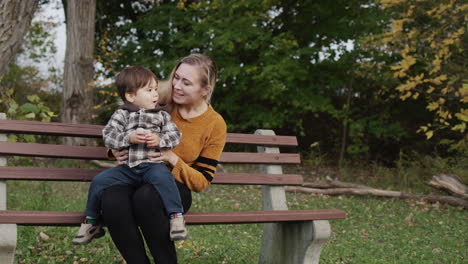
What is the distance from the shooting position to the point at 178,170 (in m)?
2.78

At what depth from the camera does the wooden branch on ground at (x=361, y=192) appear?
6651 mm

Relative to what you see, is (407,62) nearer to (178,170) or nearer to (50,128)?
(178,170)

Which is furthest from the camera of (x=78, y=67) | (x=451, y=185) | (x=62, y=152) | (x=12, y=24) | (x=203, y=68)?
(x=78, y=67)

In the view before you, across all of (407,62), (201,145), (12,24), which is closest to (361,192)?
(407,62)

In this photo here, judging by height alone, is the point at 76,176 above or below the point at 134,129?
below

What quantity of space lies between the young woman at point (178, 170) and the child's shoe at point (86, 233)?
0.07m

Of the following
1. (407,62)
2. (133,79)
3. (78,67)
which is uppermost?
(407,62)

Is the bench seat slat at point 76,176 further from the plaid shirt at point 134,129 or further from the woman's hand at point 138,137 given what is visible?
the woman's hand at point 138,137

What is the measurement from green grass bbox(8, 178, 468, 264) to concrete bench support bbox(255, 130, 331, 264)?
0.55 metres

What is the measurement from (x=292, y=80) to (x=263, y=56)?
85cm

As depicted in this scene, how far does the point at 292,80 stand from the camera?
10133 mm

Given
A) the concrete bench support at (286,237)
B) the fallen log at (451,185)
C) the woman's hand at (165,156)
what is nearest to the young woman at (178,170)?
the woman's hand at (165,156)

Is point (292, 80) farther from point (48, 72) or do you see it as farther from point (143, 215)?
point (143, 215)

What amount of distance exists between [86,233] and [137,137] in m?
0.54
